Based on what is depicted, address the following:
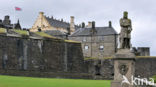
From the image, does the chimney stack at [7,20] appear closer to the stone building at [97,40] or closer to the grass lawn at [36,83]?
the stone building at [97,40]

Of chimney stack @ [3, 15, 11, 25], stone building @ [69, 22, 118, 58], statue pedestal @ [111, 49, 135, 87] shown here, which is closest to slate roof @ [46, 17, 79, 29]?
chimney stack @ [3, 15, 11, 25]

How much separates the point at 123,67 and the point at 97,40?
2386 inches

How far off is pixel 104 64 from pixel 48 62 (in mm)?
11625

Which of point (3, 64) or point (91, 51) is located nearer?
point (3, 64)

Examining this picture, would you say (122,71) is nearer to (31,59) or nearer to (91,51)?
(31,59)

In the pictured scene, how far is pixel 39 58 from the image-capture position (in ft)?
174

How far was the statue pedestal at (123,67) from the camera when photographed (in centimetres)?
1742

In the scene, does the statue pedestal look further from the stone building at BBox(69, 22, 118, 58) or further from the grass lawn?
the stone building at BBox(69, 22, 118, 58)

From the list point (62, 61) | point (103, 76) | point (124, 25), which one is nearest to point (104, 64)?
point (103, 76)

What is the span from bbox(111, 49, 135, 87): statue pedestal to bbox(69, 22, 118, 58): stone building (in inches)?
2290

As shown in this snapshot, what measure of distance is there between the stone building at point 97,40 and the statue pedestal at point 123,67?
5817 cm

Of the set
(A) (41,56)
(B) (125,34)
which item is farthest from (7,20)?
(B) (125,34)

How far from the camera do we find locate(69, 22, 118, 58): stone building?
76.2 meters

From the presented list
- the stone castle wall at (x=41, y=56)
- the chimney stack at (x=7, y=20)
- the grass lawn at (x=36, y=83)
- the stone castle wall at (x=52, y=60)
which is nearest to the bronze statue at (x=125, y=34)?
the grass lawn at (x=36, y=83)
